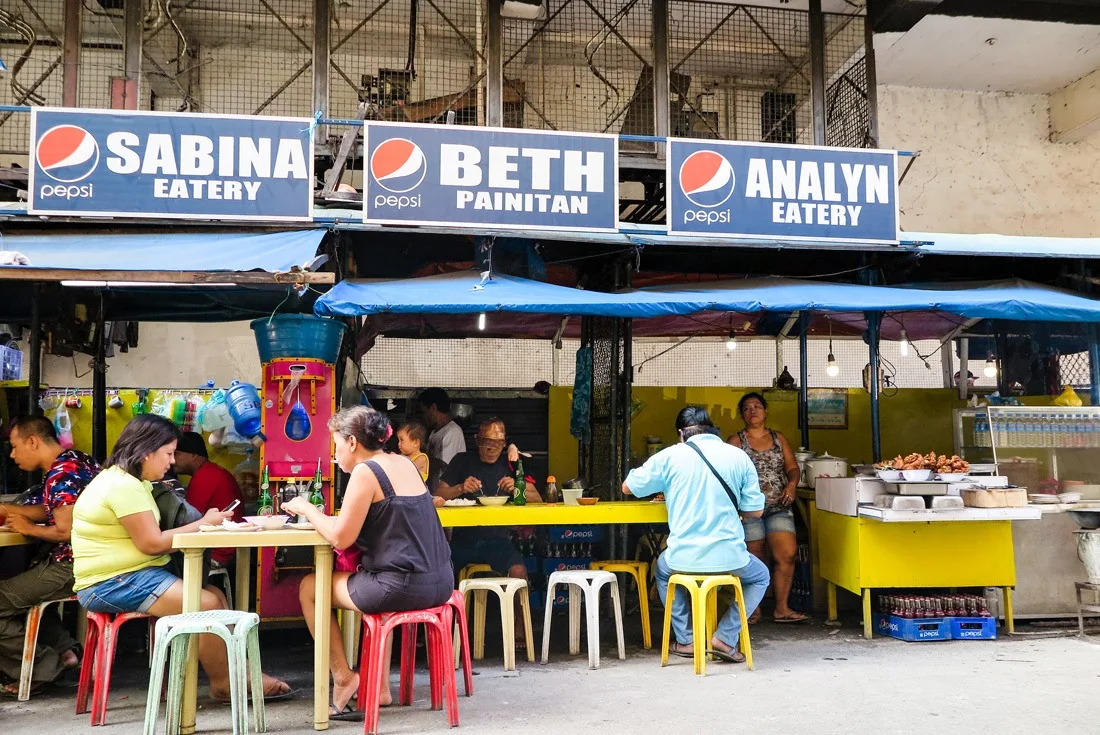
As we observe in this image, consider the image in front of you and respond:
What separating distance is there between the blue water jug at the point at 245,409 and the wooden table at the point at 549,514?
188cm

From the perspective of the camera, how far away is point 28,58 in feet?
27.9

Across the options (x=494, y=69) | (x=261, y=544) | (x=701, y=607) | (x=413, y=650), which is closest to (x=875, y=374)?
(x=701, y=607)

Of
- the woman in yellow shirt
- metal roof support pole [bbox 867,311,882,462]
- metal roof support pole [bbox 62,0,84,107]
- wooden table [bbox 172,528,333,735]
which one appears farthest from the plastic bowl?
metal roof support pole [bbox 867,311,882,462]

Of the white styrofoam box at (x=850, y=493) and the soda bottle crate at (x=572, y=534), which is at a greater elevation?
the white styrofoam box at (x=850, y=493)

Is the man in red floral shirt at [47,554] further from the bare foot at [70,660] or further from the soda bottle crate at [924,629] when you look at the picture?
the soda bottle crate at [924,629]

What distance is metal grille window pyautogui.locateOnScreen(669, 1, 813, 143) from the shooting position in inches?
370

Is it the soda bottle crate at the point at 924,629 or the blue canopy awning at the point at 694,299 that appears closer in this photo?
the blue canopy awning at the point at 694,299

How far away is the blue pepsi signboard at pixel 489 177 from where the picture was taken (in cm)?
668

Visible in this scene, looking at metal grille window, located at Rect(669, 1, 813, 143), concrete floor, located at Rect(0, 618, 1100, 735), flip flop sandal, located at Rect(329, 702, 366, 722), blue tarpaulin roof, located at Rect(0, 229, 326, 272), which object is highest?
metal grille window, located at Rect(669, 1, 813, 143)

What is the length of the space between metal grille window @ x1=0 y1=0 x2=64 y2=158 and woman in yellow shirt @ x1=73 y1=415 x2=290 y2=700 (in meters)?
5.42

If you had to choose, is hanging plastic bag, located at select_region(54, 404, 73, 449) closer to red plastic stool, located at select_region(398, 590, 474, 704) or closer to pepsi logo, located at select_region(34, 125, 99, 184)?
pepsi logo, located at select_region(34, 125, 99, 184)

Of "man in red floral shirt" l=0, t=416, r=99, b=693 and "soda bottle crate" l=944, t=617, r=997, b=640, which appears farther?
"soda bottle crate" l=944, t=617, r=997, b=640

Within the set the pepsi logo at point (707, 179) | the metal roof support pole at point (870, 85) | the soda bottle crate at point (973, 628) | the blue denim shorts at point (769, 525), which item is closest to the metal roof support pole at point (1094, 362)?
the metal roof support pole at point (870, 85)

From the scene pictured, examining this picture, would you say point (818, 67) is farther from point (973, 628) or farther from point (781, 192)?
point (973, 628)
